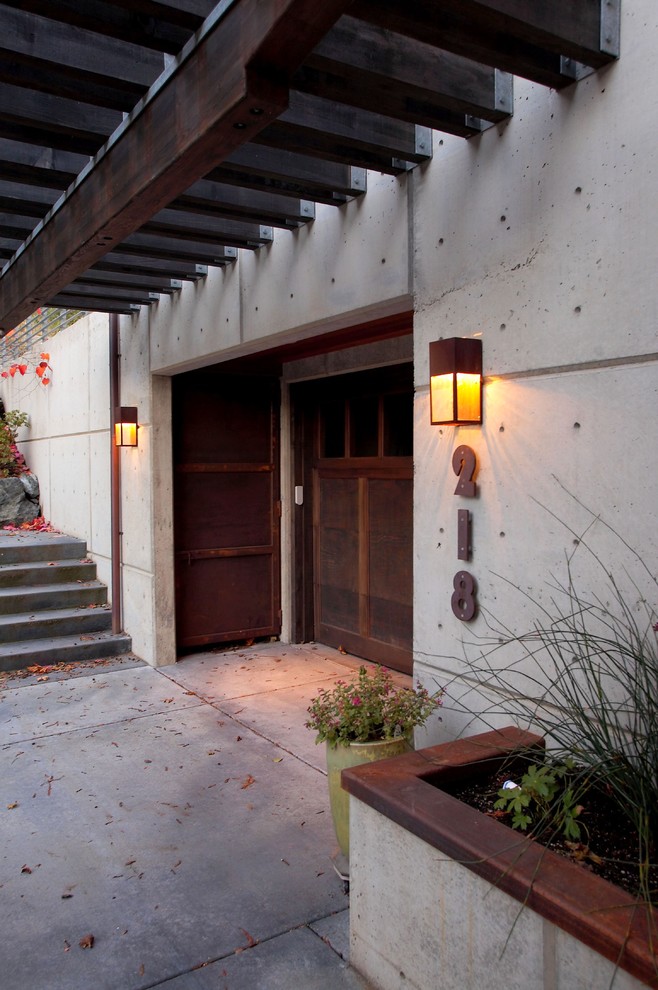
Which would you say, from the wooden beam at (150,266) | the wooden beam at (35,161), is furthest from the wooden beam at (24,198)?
the wooden beam at (150,266)

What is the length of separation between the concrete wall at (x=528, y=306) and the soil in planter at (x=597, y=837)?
1.84 feet

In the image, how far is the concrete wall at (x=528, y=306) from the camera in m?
2.16

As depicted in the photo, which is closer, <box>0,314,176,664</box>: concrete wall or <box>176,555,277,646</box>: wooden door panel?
<box>0,314,176,664</box>: concrete wall

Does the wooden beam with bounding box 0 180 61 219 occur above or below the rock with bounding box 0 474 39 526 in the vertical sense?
above

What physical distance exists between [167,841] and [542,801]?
180 centimetres

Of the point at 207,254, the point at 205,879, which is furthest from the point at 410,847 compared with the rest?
the point at 207,254

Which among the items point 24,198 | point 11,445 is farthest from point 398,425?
point 11,445

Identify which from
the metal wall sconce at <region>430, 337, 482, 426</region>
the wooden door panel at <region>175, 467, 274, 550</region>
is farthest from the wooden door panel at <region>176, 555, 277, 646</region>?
the metal wall sconce at <region>430, 337, 482, 426</region>

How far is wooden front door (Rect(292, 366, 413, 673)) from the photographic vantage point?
5.27 meters

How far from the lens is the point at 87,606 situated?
21.5 feet

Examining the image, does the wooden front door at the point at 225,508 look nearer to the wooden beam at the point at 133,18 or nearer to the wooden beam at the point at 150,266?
the wooden beam at the point at 150,266

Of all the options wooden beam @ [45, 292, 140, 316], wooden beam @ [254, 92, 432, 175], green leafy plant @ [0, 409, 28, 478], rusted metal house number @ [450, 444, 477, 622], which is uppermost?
wooden beam @ [254, 92, 432, 175]

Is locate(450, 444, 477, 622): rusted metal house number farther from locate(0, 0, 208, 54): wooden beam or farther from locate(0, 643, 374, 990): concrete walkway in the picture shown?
locate(0, 0, 208, 54): wooden beam

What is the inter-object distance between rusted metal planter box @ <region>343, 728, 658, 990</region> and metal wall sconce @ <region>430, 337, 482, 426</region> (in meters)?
1.12
